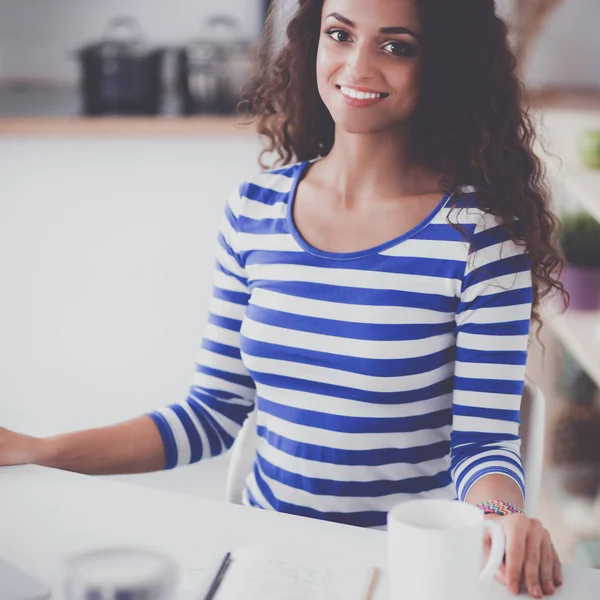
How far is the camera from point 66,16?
287 cm

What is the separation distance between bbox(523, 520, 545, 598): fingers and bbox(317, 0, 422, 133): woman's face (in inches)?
19.7

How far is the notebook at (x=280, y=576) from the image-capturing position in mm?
767

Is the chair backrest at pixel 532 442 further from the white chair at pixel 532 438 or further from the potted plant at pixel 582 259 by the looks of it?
the potted plant at pixel 582 259

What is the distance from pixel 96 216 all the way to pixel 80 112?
30cm

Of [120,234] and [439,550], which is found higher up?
[439,550]

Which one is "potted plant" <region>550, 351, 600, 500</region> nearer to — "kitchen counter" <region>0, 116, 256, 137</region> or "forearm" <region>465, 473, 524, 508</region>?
"kitchen counter" <region>0, 116, 256, 137</region>

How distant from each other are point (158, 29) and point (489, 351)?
215cm

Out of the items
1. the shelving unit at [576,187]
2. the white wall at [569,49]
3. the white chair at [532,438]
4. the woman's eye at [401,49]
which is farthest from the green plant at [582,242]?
the woman's eye at [401,49]

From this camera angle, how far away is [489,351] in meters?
1.05

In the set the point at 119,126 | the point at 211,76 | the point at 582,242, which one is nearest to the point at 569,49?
the point at 582,242

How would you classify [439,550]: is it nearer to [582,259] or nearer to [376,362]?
[376,362]

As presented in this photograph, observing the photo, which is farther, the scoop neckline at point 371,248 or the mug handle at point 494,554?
the scoop neckline at point 371,248

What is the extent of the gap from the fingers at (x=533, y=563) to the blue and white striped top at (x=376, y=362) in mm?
179

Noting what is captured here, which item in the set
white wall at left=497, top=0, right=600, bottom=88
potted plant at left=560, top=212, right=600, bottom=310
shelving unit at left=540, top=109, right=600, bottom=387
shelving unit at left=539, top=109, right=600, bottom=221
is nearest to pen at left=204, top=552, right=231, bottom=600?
shelving unit at left=539, top=109, right=600, bottom=221
